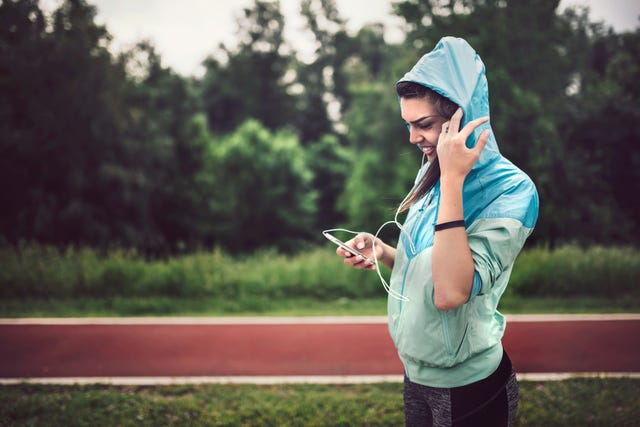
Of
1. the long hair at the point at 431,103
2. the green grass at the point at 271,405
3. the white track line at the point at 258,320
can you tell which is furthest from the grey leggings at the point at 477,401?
the white track line at the point at 258,320

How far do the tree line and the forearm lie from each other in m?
13.6

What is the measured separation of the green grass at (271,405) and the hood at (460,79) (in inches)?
129

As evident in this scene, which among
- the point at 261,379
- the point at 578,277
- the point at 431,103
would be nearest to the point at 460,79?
the point at 431,103

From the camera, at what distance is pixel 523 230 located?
1488 millimetres

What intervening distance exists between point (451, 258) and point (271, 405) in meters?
Result: 3.68

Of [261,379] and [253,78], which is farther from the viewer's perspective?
[253,78]

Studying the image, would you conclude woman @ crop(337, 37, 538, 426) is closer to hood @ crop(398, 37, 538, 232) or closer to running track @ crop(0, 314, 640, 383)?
hood @ crop(398, 37, 538, 232)

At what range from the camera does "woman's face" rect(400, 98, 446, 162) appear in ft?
5.37

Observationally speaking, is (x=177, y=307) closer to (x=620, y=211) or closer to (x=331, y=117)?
(x=620, y=211)

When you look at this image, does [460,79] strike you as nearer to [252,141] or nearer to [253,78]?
[252,141]

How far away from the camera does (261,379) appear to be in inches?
214

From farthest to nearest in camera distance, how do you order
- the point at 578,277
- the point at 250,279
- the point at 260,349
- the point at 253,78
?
the point at 253,78
the point at 250,279
the point at 578,277
the point at 260,349

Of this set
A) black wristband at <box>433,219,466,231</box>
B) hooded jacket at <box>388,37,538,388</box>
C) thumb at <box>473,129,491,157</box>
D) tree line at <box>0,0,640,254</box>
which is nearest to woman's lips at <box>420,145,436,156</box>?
hooded jacket at <box>388,37,538,388</box>

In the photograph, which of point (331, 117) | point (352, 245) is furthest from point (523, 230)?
point (331, 117)
